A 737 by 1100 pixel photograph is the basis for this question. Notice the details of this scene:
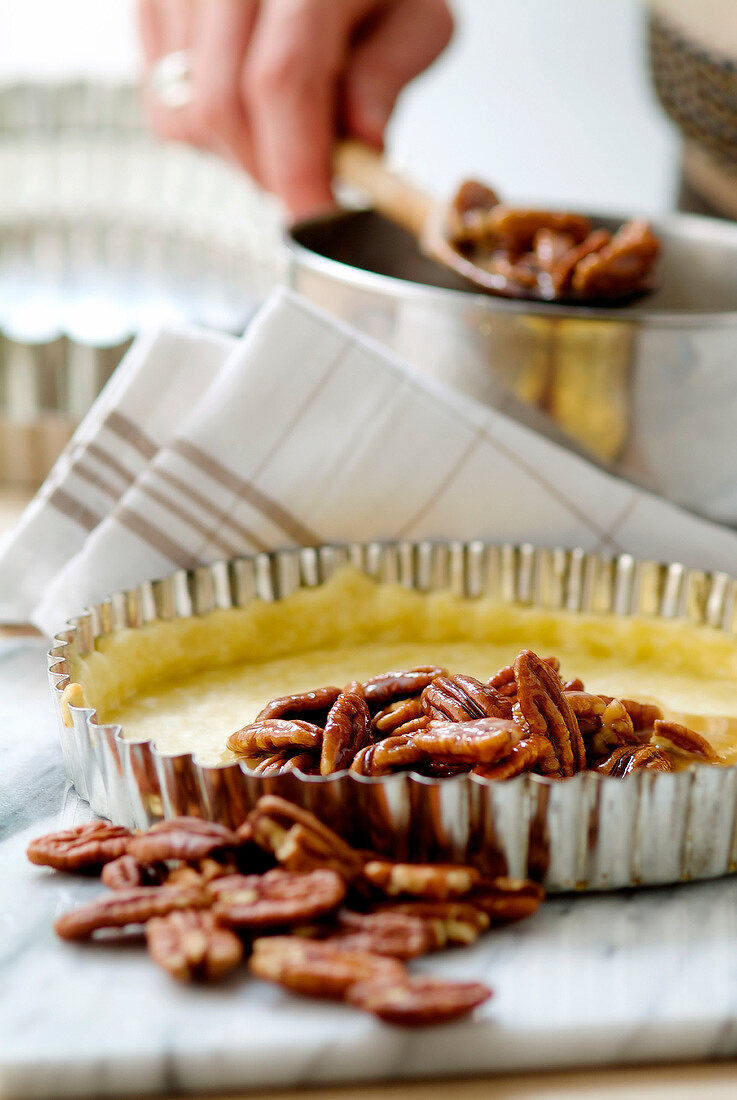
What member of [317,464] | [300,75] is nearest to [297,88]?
[300,75]

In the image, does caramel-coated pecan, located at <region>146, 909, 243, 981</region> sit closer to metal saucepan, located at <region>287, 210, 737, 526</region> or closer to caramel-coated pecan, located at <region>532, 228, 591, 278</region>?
metal saucepan, located at <region>287, 210, 737, 526</region>

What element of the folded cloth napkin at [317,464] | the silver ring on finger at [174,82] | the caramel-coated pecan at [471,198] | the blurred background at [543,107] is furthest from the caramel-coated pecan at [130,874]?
the blurred background at [543,107]

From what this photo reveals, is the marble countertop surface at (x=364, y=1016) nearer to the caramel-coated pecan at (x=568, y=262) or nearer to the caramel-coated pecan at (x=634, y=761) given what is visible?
the caramel-coated pecan at (x=634, y=761)

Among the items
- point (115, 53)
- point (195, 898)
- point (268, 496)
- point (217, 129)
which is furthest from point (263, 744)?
point (115, 53)

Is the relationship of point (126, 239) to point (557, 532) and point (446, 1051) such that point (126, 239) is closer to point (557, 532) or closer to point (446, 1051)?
point (557, 532)

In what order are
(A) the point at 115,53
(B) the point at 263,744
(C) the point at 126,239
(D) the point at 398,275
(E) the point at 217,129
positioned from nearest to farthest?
1. (B) the point at 263,744
2. (D) the point at 398,275
3. (E) the point at 217,129
4. (C) the point at 126,239
5. (A) the point at 115,53

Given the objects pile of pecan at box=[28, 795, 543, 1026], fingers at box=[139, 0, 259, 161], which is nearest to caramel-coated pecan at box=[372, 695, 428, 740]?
pile of pecan at box=[28, 795, 543, 1026]
